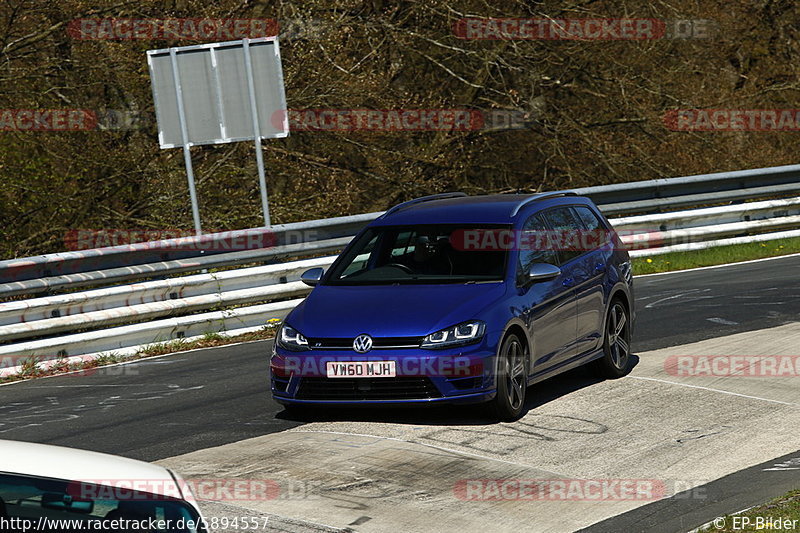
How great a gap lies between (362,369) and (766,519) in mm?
3274

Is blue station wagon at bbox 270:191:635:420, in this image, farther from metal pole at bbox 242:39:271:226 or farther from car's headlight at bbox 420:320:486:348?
metal pole at bbox 242:39:271:226

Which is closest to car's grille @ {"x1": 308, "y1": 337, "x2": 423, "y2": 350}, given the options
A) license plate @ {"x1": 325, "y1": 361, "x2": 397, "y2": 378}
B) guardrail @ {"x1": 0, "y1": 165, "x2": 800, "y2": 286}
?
license plate @ {"x1": 325, "y1": 361, "x2": 397, "y2": 378}

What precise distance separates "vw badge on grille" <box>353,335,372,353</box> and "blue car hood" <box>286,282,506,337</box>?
4 cm

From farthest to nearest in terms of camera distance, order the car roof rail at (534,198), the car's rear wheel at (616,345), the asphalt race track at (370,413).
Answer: the car's rear wheel at (616,345), the car roof rail at (534,198), the asphalt race track at (370,413)

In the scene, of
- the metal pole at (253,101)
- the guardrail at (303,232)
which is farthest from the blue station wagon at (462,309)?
the metal pole at (253,101)

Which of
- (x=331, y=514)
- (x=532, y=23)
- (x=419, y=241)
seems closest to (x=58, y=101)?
(x=532, y=23)

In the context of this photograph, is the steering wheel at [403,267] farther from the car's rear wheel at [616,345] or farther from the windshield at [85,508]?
the windshield at [85,508]

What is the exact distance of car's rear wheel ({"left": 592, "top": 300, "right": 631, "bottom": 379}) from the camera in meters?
10.7

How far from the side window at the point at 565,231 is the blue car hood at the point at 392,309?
45.2 inches

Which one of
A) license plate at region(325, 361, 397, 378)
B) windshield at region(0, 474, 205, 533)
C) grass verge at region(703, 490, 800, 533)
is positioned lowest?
grass verge at region(703, 490, 800, 533)

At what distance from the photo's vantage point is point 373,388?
8984mm

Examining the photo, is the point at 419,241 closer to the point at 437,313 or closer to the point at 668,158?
the point at 437,313

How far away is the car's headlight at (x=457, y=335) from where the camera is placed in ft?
29.2

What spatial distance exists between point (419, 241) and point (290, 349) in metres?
1.52
